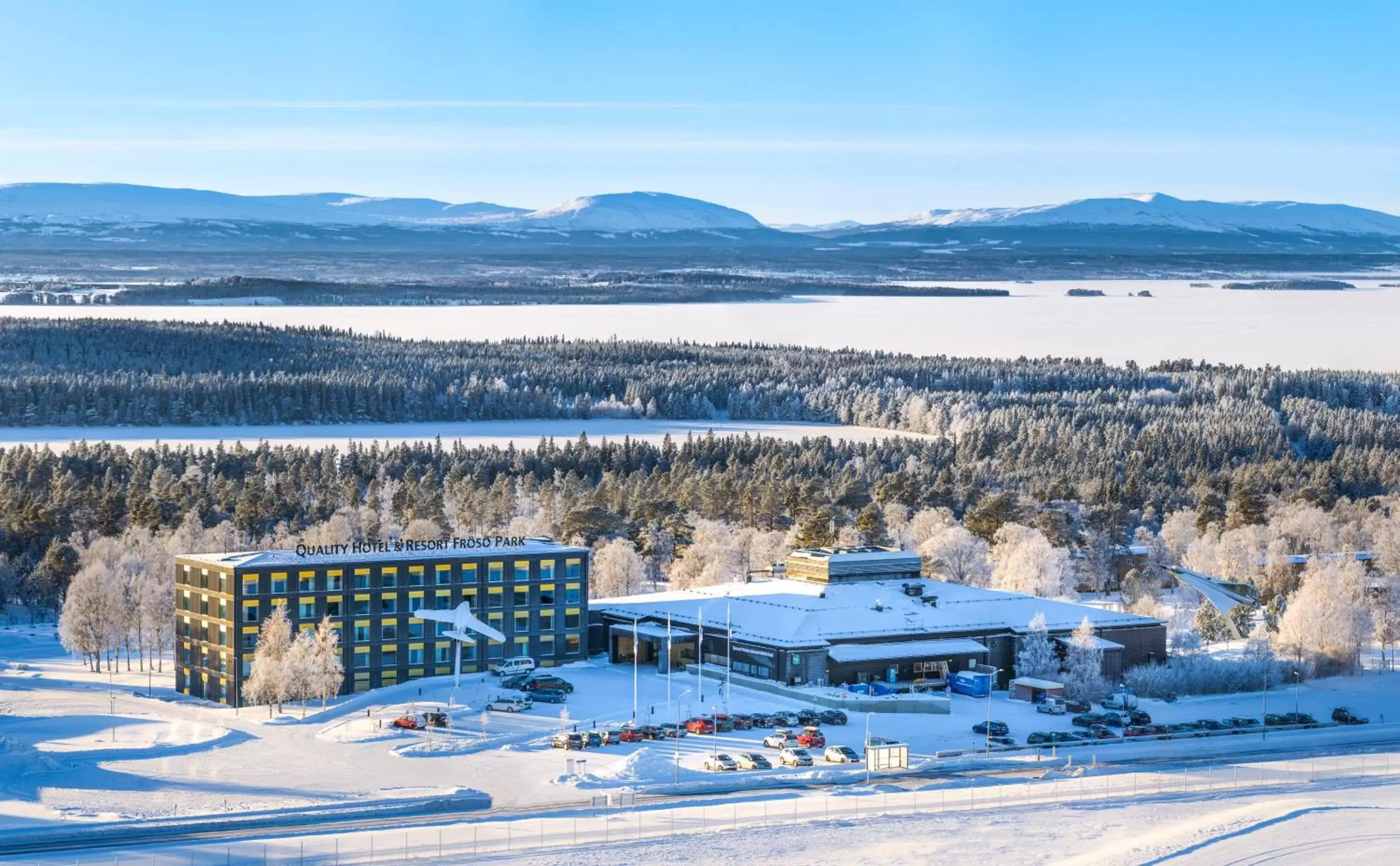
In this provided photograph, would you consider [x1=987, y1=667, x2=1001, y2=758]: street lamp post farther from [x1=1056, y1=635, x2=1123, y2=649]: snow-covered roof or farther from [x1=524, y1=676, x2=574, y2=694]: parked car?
[x1=524, y1=676, x2=574, y2=694]: parked car

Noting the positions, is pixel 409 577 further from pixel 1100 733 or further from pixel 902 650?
pixel 1100 733

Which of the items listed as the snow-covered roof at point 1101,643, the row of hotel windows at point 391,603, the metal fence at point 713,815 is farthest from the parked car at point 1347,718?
the row of hotel windows at point 391,603

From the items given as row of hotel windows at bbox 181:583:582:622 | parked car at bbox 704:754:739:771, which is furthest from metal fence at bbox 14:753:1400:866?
row of hotel windows at bbox 181:583:582:622

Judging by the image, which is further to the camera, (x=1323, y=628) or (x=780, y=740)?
(x=1323, y=628)

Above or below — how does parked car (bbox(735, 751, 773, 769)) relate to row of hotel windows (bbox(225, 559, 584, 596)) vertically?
below

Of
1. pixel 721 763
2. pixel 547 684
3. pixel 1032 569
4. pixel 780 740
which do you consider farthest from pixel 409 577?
pixel 1032 569

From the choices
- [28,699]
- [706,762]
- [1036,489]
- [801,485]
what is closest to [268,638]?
[28,699]
